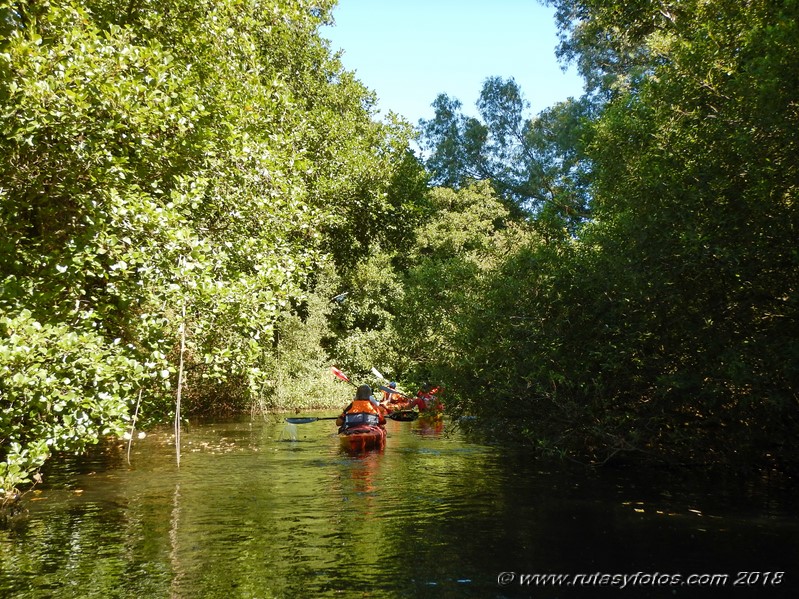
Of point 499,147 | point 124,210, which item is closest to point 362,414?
point 124,210

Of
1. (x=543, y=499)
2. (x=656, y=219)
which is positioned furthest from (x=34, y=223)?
(x=656, y=219)

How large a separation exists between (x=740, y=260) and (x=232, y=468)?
10.8 m

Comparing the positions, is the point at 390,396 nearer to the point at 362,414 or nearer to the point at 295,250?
the point at 362,414

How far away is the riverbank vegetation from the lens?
10.2 metres

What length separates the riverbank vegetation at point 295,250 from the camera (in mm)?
10188

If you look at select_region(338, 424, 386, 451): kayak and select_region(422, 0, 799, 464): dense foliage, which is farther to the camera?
select_region(338, 424, 386, 451): kayak

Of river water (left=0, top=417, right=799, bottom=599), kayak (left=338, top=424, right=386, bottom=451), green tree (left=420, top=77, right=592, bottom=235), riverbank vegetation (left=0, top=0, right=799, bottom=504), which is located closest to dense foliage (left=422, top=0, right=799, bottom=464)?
riverbank vegetation (left=0, top=0, right=799, bottom=504)

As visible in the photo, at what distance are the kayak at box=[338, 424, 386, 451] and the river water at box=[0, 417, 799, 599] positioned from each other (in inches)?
105

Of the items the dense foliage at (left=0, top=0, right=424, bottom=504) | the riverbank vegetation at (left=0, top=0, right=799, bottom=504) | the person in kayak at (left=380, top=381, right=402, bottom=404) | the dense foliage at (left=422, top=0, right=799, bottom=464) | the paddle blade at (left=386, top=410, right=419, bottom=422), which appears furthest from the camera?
the person in kayak at (left=380, top=381, right=402, bottom=404)

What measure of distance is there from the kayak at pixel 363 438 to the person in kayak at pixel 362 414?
0.46 ft

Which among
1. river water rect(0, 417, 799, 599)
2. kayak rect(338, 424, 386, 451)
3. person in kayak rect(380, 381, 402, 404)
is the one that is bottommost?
river water rect(0, 417, 799, 599)

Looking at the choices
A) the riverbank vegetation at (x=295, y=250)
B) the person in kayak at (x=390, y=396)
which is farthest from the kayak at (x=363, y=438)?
the person in kayak at (x=390, y=396)

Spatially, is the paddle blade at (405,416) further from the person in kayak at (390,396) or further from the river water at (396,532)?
the river water at (396,532)

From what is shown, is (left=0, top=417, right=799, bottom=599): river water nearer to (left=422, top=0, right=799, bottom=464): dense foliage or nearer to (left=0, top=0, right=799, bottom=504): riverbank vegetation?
(left=0, top=0, right=799, bottom=504): riverbank vegetation
